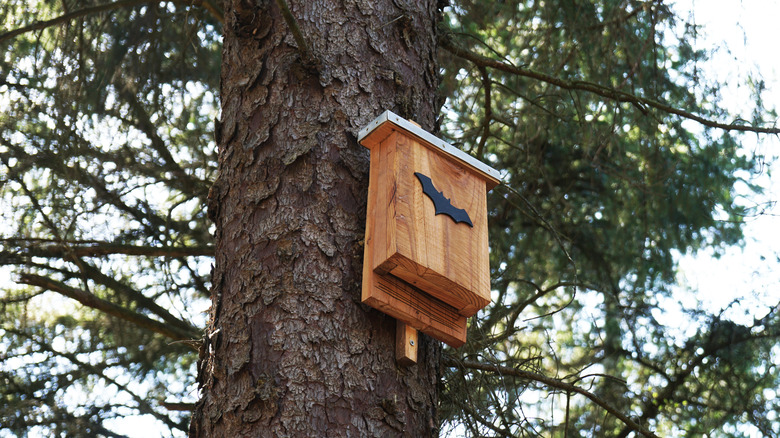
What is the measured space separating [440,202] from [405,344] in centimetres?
32

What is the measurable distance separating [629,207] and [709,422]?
1281 mm

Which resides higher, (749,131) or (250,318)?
(749,131)

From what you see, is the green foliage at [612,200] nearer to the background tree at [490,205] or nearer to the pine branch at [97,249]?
the background tree at [490,205]

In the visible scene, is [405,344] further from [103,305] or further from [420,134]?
[103,305]

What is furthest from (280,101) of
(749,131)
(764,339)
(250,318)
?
(764,339)

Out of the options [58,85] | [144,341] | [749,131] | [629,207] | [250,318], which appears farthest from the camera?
[629,207]

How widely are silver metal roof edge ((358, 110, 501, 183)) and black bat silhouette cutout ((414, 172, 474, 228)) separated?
0.10 metres

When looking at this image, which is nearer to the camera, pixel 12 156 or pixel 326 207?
pixel 326 207

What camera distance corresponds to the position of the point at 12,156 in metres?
3.58

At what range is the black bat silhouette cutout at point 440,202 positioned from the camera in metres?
1.74

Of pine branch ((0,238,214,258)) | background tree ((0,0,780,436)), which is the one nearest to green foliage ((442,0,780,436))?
background tree ((0,0,780,436))

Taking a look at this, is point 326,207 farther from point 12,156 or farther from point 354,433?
point 12,156

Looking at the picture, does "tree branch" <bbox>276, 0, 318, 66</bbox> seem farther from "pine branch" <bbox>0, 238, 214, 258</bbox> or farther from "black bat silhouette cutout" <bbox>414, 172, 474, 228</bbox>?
"pine branch" <bbox>0, 238, 214, 258</bbox>

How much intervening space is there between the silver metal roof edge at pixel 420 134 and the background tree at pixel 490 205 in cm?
63
